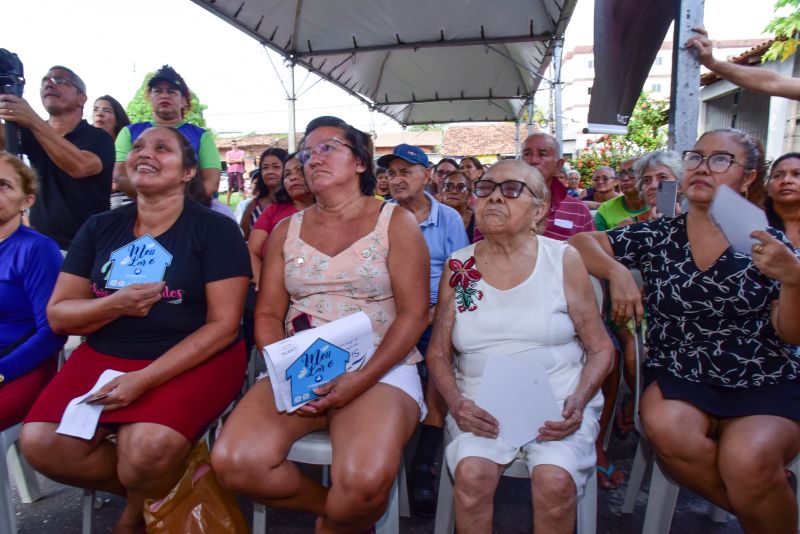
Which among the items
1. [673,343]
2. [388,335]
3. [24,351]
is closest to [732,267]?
[673,343]

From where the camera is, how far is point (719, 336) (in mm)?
2027

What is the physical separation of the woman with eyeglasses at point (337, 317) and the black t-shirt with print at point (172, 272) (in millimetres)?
223

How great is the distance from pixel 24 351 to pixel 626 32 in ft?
12.2

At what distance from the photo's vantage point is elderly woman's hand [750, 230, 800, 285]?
159cm

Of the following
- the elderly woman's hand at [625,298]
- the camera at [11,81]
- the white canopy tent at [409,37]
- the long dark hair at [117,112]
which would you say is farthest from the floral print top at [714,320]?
the white canopy tent at [409,37]

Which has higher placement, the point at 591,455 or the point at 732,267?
the point at 732,267

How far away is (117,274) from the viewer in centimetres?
220

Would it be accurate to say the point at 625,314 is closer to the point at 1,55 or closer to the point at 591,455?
the point at 591,455

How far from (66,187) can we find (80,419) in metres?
1.80

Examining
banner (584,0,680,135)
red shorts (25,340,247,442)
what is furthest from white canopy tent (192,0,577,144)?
red shorts (25,340,247,442)

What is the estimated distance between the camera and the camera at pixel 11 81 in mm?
2707

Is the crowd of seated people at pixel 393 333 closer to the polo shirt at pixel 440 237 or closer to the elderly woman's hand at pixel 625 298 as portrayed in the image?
the elderly woman's hand at pixel 625 298

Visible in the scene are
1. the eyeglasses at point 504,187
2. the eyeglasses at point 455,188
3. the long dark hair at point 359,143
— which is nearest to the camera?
Answer: the eyeglasses at point 504,187

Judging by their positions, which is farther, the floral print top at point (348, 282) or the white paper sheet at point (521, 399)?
the floral print top at point (348, 282)
